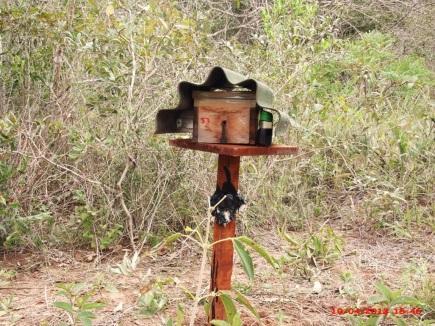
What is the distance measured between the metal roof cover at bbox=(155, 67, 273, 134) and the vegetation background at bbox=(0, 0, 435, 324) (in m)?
1.08

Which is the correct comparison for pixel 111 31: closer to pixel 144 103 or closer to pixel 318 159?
pixel 144 103

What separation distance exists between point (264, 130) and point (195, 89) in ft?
1.14

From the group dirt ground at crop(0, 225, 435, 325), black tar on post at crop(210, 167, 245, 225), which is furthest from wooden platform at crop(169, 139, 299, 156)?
dirt ground at crop(0, 225, 435, 325)

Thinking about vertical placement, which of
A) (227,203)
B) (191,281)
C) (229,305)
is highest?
(227,203)

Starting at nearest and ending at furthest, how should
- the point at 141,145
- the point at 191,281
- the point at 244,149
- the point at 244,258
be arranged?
the point at 244,258 < the point at 244,149 < the point at 191,281 < the point at 141,145

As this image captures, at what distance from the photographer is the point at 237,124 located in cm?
223

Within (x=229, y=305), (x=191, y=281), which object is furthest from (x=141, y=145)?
(x=229, y=305)

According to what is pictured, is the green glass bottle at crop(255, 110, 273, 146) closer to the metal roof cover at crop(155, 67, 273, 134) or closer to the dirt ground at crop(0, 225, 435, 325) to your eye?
the metal roof cover at crop(155, 67, 273, 134)

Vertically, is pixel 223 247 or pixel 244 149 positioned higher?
pixel 244 149

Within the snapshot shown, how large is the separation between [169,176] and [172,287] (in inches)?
35.5

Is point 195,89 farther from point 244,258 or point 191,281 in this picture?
point 191,281

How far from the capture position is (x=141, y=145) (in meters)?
3.71

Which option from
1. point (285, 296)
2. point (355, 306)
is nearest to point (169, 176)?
point (285, 296)

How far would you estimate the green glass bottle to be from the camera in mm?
2189
